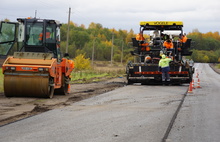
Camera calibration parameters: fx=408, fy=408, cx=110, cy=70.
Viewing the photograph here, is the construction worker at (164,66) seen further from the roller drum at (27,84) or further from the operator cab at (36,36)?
the roller drum at (27,84)

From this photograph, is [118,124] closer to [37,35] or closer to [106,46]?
[37,35]

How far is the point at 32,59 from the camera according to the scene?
13.8 m

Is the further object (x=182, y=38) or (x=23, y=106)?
(x=182, y=38)

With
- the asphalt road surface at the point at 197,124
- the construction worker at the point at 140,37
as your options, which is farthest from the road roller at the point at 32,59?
the construction worker at the point at 140,37

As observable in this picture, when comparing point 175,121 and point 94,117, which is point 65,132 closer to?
point 94,117

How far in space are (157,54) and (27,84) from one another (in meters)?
10.6

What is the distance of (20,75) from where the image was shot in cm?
1345

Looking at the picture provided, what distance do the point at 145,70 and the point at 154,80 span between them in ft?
3.35

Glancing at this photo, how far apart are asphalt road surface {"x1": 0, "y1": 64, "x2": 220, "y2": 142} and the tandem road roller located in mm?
8535

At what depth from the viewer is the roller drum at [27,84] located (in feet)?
44.0

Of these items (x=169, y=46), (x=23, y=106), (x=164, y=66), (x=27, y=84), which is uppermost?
(x=169, y=46)

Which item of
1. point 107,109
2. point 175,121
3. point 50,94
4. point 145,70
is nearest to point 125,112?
point 107,109

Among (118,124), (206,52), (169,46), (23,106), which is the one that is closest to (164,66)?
(169,46)

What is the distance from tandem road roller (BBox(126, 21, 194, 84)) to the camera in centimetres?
2136
